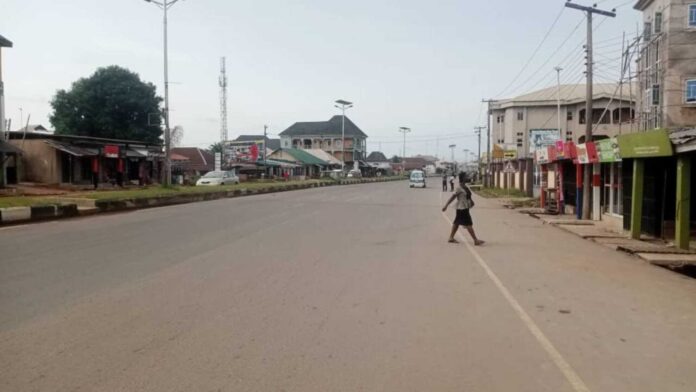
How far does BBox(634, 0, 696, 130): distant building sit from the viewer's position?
32.9 meters

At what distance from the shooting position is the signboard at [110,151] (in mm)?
39062

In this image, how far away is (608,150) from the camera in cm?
1800

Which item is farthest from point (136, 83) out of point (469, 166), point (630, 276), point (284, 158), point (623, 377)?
point (469, 166)

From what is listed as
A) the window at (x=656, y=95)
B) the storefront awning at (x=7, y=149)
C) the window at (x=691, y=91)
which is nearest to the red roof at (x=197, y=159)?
the storefront awning at (x=7, y=149)

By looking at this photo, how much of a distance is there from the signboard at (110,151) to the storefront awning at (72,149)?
1.23 m

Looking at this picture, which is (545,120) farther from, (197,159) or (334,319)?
(334,319)

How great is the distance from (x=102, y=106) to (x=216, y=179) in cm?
1546

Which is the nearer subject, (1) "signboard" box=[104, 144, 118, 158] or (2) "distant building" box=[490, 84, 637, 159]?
(1) "signboard" box=[104, 144, 118, 158]

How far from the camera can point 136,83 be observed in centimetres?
5581

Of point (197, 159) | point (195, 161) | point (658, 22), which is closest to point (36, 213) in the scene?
point (658, 22)

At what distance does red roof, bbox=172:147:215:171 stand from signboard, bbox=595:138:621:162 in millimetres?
58346

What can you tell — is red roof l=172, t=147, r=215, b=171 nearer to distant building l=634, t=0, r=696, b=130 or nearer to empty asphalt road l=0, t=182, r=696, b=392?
distant building l=634, t=0, r=696, b=130

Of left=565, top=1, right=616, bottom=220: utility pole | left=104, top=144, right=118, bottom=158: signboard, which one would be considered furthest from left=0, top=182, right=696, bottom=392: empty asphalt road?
left=104, top=144, right=118, bottom=158: signboard

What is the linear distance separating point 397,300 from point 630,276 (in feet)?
15.9
